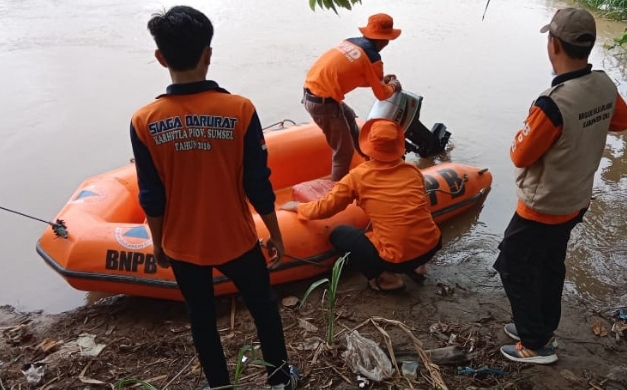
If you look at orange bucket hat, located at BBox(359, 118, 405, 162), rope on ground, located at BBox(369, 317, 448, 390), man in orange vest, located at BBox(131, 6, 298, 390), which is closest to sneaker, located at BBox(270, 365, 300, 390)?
man in orange vest, located at BBox(131, 6, 298, 390)

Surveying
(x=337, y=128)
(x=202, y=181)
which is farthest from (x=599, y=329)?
(x=202, y=181)

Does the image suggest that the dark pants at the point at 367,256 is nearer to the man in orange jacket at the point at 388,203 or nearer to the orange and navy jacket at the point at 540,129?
the man in orange jacket at the point at 388,203

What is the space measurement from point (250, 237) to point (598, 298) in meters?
2.22

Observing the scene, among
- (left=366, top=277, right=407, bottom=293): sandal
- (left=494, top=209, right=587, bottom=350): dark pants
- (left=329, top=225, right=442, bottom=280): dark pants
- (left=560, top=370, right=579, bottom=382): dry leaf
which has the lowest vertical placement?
(left=366, top=277, right=407, bottom=293): sandal

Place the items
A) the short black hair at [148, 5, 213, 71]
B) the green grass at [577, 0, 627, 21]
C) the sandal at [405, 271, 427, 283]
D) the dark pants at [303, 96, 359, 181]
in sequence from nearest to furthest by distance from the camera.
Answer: the short black hair at [148, 5, 213, 71] → the sandal at [405, 271, 427, 283] → the dark pants at [303, 96, 359, 181] → the green grass at [577, 0, 627, 21]

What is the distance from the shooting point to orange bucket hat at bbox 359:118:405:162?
8.79 ft

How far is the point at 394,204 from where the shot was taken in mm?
2754

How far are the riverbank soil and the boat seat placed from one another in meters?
0.60

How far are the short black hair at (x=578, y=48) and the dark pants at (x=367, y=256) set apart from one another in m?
1.28

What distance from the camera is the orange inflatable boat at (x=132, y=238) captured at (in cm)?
292

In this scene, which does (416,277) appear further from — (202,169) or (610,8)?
(610,8)

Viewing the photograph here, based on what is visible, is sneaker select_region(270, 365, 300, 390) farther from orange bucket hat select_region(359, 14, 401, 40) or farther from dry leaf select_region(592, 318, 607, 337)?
orange bucket hat select_region(359, 14, 401, 40)

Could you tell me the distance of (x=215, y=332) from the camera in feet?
6.65

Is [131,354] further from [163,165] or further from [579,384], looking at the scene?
[579,384]
